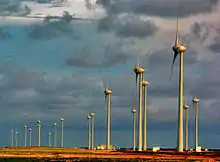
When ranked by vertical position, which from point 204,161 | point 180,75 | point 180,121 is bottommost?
point 204,161

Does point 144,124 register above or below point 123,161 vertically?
above

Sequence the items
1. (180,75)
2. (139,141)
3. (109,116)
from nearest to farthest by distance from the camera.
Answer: (180,75), (139,141), (109,116)

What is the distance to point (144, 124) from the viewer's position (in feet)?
569

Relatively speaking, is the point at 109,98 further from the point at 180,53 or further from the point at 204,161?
the point at 204,161

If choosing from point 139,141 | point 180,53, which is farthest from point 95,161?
point 139,141

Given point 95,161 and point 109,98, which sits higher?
point 109,98

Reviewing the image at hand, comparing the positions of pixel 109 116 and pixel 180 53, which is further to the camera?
pixel 109 116

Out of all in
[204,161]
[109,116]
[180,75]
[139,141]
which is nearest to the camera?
[204,161]

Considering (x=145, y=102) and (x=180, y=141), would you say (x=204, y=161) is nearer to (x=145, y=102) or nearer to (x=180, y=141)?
(x=180, y=141)

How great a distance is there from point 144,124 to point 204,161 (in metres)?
65.3

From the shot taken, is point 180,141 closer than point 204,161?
No

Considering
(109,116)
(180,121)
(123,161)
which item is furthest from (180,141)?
(109,116)

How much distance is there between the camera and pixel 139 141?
546 ft

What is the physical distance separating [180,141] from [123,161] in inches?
909
